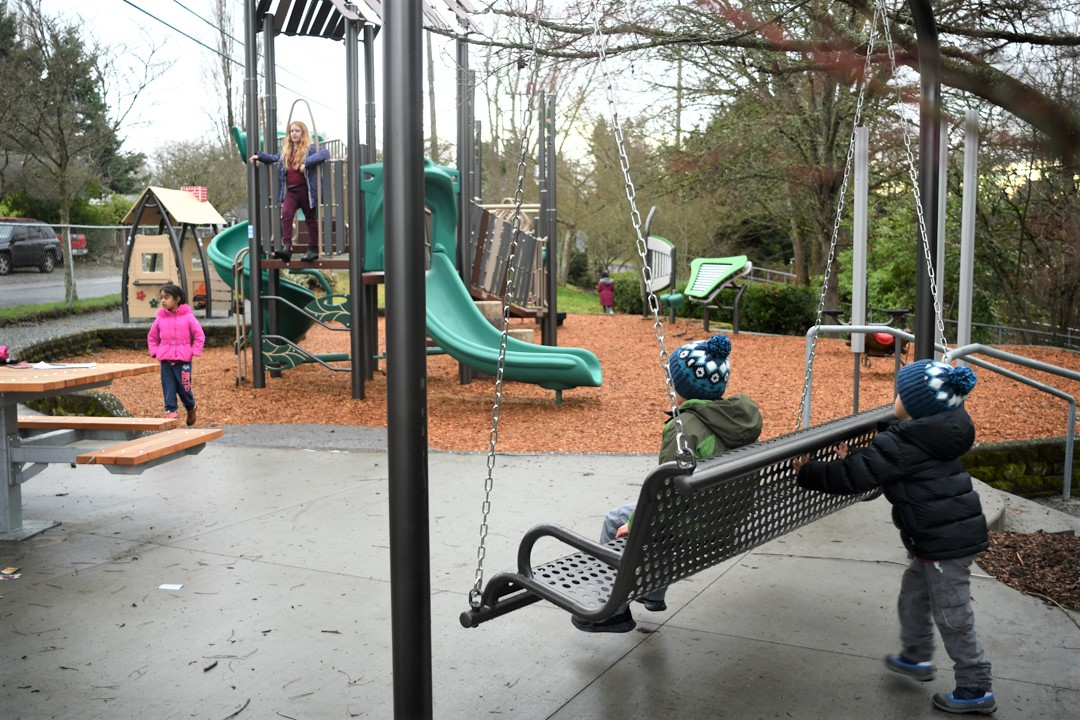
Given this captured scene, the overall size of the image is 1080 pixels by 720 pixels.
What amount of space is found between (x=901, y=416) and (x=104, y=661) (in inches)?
121

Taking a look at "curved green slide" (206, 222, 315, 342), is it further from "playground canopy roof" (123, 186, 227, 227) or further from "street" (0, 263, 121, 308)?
"playground canopy roof" (123, 186, 227, 227)

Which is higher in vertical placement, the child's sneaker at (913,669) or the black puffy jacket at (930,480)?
the black puffy jacket at (930,480)

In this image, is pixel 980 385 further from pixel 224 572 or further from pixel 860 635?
pixel 224 572

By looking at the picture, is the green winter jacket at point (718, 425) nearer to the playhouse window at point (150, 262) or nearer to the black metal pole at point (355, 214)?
the black metal pole at point (355, 214)

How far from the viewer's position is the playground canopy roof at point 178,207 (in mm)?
20094

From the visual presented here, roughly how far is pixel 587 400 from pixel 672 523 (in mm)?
7941

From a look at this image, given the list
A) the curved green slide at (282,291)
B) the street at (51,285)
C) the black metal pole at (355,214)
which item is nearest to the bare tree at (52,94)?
the street at (51,285)

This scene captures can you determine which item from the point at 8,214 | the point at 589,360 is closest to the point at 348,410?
→ the point at 589,360

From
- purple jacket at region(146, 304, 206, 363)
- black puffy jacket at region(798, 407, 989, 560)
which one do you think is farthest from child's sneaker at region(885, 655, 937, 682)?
purple jacket at region(146, 304, 206, 363)

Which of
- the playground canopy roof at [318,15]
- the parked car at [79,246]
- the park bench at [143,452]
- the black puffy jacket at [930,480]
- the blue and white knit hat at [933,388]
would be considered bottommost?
the park bench at [143,452]

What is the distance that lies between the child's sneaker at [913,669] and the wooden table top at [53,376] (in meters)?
4.27

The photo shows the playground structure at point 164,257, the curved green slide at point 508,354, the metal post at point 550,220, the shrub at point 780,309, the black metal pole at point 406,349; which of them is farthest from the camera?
the playground structure at point 164,257

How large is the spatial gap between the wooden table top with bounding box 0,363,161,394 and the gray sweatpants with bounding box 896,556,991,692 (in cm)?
428

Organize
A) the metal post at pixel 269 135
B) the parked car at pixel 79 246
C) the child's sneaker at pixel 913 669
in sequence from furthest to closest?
the parked car at pixel 79 246, the metal post at pixel 269 135, the child's sneaker at pixel 913 669
